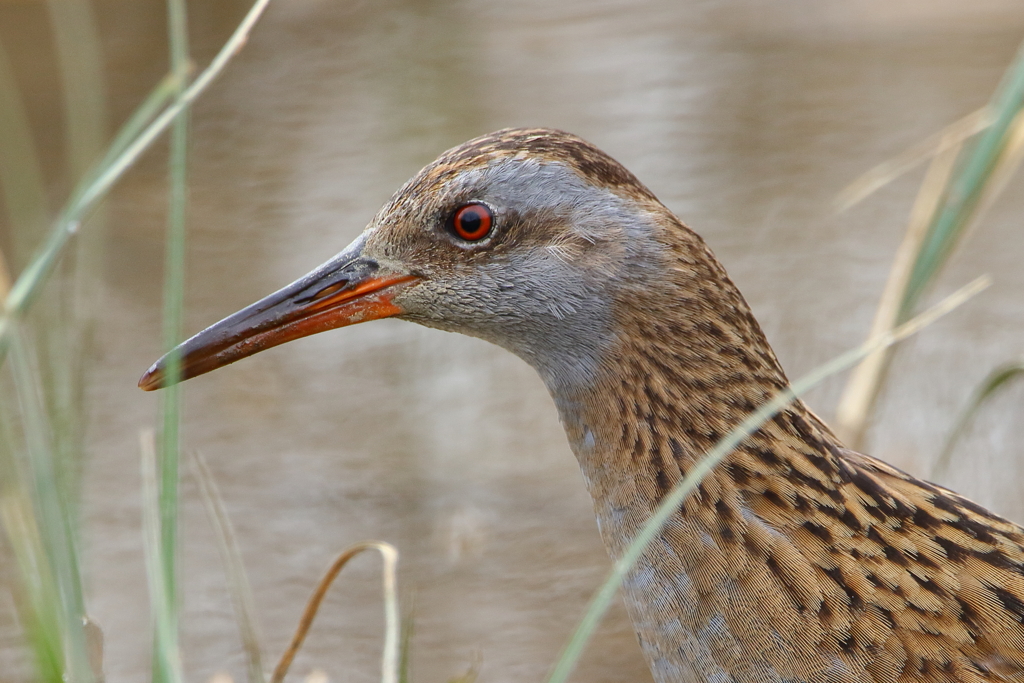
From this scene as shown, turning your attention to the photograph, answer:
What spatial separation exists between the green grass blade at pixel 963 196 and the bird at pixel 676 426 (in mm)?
861

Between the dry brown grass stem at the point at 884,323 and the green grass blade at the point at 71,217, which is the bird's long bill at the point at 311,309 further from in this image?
the dry brown grass stem at the point at 884,323

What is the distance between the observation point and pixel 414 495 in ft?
16.3

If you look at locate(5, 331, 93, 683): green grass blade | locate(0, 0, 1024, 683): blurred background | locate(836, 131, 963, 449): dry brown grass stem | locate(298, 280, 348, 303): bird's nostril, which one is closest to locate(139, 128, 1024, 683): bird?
locate(298, 280, 348, 303): bird's nostril

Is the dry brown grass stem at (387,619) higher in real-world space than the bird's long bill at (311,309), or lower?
lower

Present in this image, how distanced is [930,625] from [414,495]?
295 centimetres

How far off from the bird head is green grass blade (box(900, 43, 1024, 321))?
34.9 inches

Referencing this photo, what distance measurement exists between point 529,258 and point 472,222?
4.9 inches

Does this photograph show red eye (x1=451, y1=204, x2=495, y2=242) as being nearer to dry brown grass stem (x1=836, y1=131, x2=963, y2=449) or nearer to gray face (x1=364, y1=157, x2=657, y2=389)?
gray face (x1=364, y1=157, x2=657, y2=389)

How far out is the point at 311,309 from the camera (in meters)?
2.63

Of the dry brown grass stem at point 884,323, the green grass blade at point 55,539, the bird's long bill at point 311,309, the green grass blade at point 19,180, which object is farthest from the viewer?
the dry brown grass stem at point 884,323

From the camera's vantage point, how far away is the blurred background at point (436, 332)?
4.51 metres

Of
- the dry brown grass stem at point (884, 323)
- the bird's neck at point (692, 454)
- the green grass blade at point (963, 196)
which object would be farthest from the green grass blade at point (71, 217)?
the dry brown grass stem at point (884, 323)

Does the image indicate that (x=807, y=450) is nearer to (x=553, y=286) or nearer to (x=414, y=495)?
(x=553, y=286)

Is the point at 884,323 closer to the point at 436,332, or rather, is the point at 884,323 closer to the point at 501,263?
the point at 501,263
